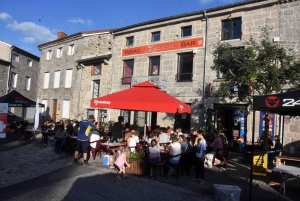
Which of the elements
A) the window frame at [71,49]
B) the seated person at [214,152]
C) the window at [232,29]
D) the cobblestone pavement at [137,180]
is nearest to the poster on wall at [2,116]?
the cobblestone pavement at [137,180]

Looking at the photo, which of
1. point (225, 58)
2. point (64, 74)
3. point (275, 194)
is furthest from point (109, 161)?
point (64, 74)

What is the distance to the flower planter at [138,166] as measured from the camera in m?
7.09

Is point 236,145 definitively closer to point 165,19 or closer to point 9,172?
point 165,19

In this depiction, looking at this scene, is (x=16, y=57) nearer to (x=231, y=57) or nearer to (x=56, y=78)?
(x=56, y=78)

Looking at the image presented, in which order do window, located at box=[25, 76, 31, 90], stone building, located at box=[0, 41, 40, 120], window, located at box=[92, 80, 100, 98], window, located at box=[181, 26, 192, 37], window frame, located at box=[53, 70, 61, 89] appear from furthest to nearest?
window, located at box=[25, 76, 31, 90]
stone building, located at box=[0, 41, 40, 120]
window frame, located at box=[53, 70, 61, 89]
window, located at box=[92, 80, 100, 98]
window, located at box=[181, 26, 192, 37]

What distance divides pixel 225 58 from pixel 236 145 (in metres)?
5.50

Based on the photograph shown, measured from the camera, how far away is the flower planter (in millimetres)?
7090

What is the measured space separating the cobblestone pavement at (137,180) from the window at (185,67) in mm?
6417

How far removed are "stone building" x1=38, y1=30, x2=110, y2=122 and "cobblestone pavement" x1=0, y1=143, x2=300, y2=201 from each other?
11.7 m

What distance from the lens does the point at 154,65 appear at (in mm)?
16094

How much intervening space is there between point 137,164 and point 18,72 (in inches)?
1109

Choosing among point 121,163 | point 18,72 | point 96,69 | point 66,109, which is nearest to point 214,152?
point 121,163

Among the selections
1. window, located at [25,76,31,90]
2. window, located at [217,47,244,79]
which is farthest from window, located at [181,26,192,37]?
window, located at [25,76,31,90]

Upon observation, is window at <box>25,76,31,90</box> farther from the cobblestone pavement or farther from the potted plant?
the potted plant
